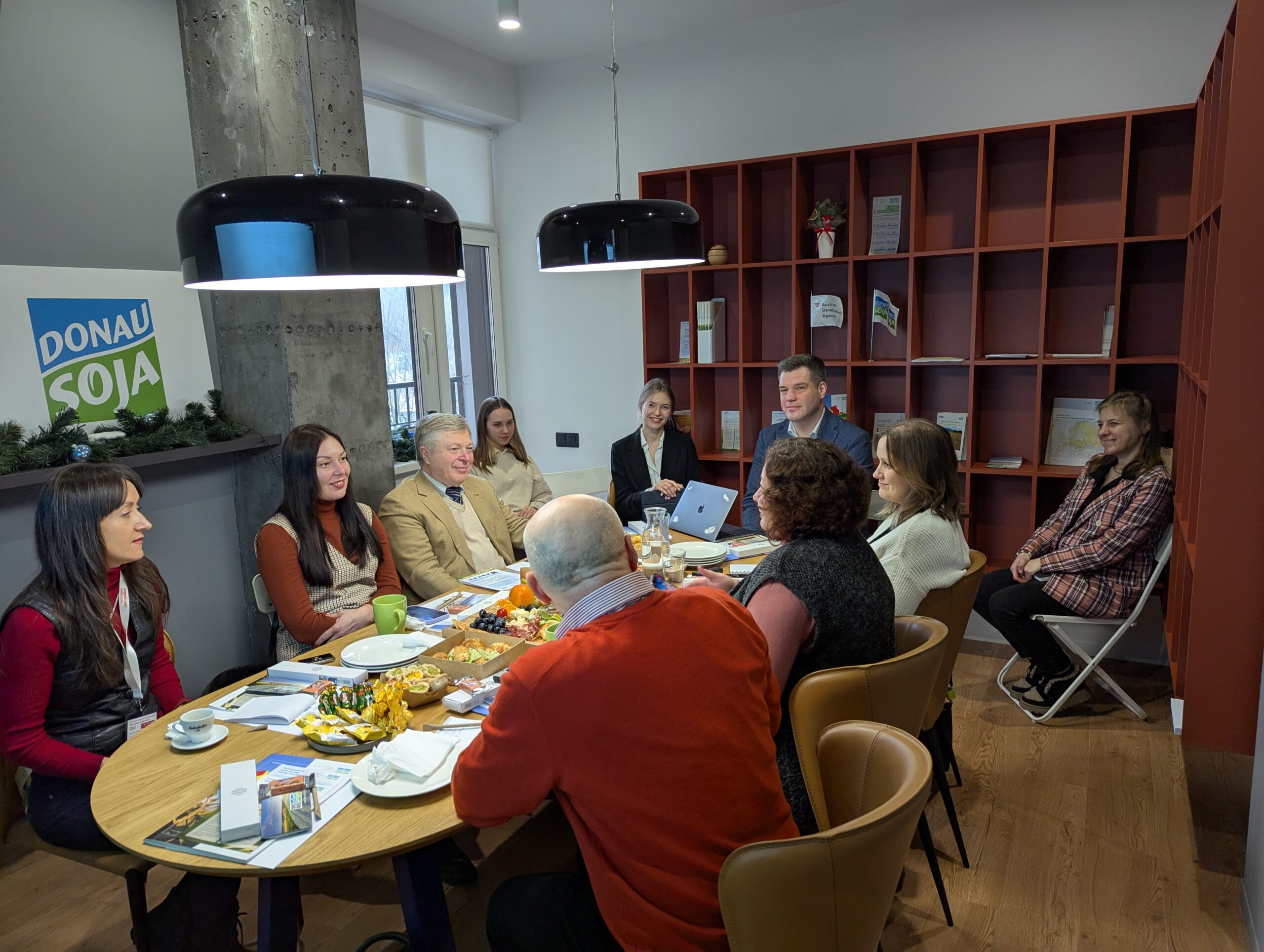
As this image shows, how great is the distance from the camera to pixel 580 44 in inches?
195

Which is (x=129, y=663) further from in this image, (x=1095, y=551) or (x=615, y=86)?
(x=1095, y=551)

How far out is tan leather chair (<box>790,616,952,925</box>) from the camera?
176cm

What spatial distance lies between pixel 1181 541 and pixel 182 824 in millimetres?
3379

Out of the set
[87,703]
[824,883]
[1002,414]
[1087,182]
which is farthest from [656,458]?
[824,883]

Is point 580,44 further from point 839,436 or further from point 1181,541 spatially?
point 1181,541

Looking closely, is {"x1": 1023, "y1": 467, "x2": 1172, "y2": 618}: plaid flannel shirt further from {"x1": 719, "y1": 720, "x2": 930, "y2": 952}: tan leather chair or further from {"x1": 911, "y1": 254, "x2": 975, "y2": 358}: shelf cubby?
{"x1": 719, "y1": 720, "x2": 930, "y2": 952}: tan leather chair

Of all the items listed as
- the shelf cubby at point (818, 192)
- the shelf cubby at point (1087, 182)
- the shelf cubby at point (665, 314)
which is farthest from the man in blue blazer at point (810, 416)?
the shelf cubby at point (1087, 182)

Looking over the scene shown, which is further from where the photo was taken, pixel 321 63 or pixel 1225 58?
pixel 321 63

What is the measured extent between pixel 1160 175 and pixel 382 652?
389cm

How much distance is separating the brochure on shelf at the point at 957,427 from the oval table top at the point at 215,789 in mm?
3185

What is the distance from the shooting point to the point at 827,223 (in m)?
4.41

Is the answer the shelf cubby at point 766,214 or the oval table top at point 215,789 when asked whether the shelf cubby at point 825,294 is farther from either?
the oval table top at point 215,789

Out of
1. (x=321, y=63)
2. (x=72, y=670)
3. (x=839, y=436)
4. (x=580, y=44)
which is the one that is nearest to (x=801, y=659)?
(x=72, y=670)

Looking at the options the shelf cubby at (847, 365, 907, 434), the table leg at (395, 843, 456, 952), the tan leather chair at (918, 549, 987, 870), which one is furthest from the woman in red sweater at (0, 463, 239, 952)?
the shelf cubby at (847, 365, 907, 434)
